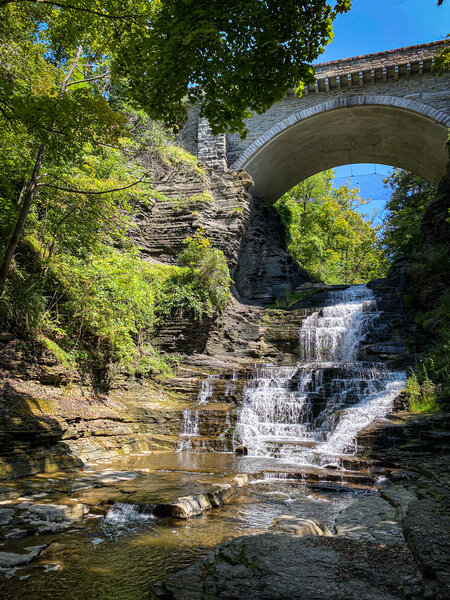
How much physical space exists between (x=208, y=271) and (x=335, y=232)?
19378mm

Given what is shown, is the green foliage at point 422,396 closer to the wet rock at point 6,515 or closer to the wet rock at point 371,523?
the wet rock at point 371,523

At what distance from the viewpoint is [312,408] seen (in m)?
9.33

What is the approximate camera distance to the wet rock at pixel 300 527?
3.05 meters

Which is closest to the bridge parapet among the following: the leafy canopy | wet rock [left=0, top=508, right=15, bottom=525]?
the leafy canopy

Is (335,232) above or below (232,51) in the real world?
above

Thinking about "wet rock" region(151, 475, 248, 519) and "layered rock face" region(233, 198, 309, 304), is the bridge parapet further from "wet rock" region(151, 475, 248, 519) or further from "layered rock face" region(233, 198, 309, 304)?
"wet rock" region(151, 475, 248, 519)

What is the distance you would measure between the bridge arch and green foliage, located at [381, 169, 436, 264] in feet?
4.71

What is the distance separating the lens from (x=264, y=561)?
219cm

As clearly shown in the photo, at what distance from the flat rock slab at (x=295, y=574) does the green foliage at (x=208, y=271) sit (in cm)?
1101

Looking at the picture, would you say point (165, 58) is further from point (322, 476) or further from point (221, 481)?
point (322, 476)

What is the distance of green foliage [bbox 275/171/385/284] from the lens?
94.1 ft

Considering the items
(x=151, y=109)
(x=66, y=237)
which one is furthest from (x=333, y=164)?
(x=151, y=109)

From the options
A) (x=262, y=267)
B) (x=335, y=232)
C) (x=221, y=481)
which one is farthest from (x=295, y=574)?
(x=335, y=232)

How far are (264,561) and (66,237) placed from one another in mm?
7439
